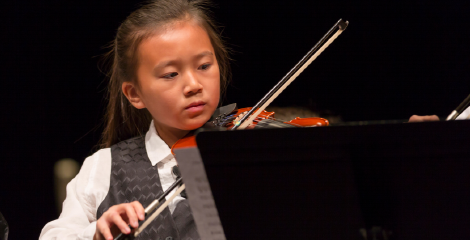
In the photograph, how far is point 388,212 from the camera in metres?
0.56

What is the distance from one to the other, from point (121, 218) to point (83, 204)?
0.99 feet

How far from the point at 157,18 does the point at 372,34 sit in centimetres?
73

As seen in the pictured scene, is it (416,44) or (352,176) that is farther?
(416,44)

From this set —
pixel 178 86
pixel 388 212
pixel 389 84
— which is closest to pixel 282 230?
pixel 388 212

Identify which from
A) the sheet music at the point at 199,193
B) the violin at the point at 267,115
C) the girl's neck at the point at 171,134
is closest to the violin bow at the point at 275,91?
the violin at the point at 267,115

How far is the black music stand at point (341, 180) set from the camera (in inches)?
20.6

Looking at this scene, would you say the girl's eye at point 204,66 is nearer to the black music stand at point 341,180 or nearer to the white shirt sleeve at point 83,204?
the white shirt sleeve at point 83,204

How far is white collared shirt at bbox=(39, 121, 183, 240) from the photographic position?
3.00ft

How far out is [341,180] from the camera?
1.81 feet

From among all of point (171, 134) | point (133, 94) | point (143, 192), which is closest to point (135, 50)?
point (133, 94)

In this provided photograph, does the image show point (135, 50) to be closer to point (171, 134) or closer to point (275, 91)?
point (171, 134)

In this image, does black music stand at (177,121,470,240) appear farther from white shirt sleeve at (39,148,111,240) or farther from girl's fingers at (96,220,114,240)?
white shirt sleeve at (39,148,111,240)

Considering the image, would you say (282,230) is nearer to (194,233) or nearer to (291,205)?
(291,205)

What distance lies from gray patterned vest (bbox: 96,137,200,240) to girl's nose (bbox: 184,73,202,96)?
207 mm
